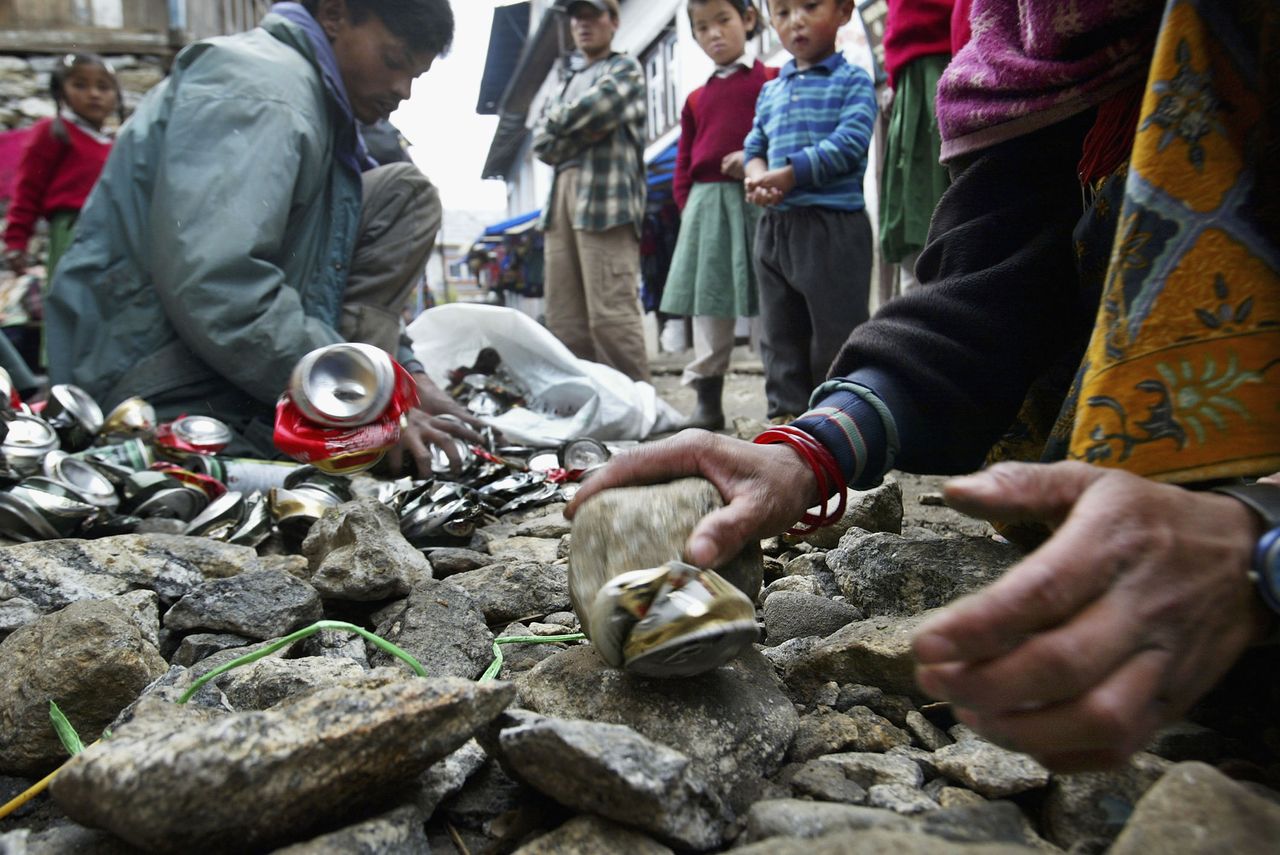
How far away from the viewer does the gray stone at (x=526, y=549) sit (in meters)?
1.79

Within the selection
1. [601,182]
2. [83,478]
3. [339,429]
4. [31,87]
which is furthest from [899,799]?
[31,87]

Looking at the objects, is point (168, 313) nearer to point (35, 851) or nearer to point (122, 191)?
point (122, 191)

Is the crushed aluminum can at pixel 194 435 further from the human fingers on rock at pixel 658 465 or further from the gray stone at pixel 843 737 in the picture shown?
the gray stone at pixel 843 737

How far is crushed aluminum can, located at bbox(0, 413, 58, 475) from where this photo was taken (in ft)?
6.78

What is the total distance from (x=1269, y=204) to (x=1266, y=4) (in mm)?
186

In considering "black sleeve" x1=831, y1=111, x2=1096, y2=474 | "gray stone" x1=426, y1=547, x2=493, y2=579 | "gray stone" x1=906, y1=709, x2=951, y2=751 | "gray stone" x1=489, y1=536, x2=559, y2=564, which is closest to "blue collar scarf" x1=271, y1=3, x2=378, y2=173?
"gray stone" x1=489, y1=536, x2=559, y2=564

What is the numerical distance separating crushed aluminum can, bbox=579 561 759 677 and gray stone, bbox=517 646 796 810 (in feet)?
0.14

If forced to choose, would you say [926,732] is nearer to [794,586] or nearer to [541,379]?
[794,586]

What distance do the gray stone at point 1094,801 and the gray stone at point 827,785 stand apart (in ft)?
0.54

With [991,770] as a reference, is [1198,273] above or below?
above

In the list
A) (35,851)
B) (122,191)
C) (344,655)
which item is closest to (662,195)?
(122,191)

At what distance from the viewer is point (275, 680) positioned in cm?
102

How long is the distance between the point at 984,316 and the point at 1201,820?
71 centimetres

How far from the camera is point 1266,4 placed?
82cm
